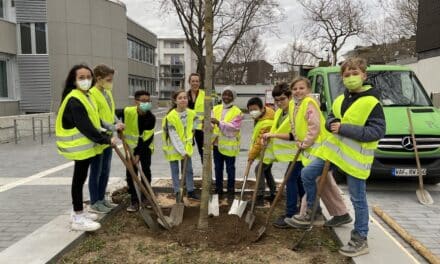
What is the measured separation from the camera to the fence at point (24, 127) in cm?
1432

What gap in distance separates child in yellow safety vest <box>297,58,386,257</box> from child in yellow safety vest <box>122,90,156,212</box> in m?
2.39

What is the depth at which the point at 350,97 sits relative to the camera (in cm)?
392

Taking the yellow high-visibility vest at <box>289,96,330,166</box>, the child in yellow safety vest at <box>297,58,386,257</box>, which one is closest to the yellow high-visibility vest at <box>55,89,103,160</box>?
the yellow high-visibility vest at <box>289,96,330,166</box>

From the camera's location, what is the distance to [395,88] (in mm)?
7734

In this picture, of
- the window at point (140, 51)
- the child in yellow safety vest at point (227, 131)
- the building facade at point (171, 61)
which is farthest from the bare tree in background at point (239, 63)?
the child in yellow safety vest at point (227, 131)

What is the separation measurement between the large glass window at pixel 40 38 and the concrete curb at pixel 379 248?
20.1m

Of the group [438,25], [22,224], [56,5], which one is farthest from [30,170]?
[438,25]

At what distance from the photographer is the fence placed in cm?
1432

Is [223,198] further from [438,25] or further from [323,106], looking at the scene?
[438,25]

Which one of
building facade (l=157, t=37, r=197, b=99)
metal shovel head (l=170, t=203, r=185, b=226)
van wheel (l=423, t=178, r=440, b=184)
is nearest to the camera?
metal shovel head (l=170, t=203, r=185, b=226)

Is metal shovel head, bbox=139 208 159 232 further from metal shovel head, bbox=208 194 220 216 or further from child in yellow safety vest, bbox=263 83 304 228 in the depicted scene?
child in yellow safety vest, bbox=263 83 304 228

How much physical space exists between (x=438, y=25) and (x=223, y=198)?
2051 cm

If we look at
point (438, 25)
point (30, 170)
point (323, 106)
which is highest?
point (438, 25)

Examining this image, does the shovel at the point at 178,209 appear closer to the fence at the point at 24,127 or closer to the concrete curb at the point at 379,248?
the concrete curb at the point at 379,248
